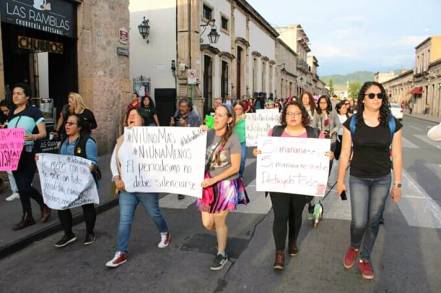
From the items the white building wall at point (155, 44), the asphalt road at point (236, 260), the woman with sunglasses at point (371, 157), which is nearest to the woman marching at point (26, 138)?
the asphalt road at point (236, 260)

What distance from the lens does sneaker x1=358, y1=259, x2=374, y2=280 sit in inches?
158

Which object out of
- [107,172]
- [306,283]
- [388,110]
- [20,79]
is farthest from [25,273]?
[20,79]

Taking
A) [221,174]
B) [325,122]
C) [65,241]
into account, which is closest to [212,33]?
[325,122]

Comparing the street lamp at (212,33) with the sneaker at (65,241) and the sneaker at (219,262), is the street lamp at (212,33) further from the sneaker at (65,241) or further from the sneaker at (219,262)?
the sneaker at (219,262)

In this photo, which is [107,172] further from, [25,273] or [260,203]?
[25,273]

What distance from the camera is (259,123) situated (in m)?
9.05

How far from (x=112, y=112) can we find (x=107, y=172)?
118 inches

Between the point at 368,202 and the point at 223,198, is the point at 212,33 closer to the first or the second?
the point at 223,198

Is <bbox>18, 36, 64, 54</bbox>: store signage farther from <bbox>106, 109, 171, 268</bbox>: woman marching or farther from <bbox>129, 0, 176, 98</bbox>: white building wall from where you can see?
<bbox>129, 0, 176, 98</bbox>: white building wall

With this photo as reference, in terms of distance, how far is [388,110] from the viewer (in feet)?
13.0

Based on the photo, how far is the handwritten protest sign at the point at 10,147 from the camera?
5.36 metres

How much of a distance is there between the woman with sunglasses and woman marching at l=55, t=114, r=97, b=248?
2820 millimetres

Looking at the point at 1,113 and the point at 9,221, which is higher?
the point at 1,113

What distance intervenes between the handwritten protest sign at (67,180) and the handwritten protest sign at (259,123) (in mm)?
4666
